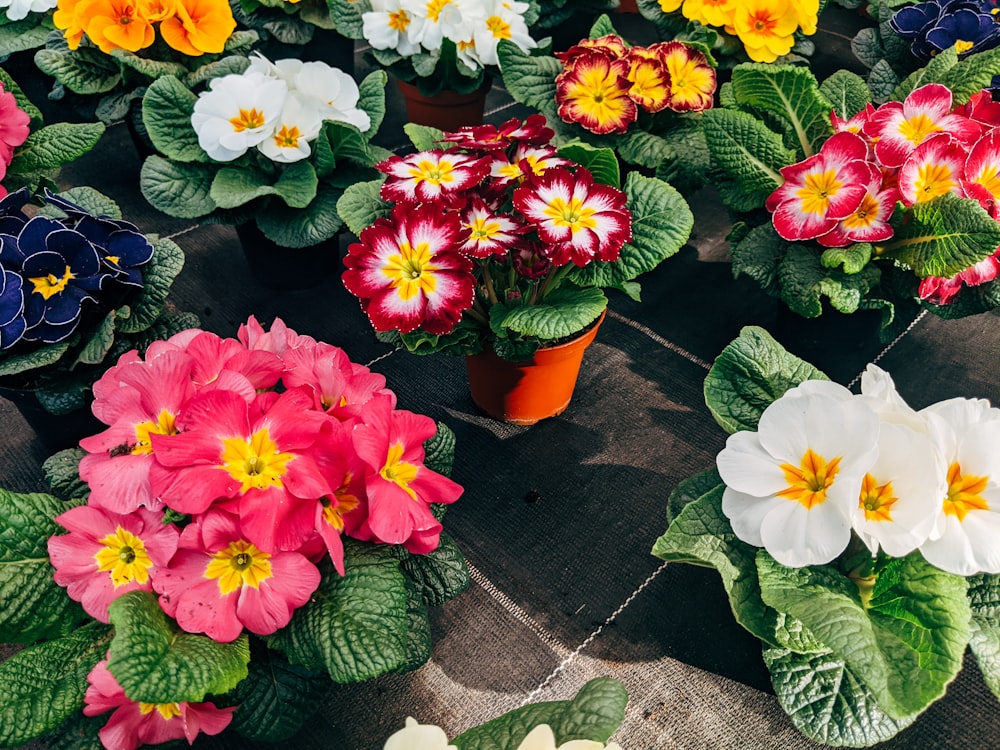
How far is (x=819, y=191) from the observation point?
149cm

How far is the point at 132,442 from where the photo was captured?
1.00 m

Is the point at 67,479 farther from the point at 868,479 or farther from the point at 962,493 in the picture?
the point at 962,493

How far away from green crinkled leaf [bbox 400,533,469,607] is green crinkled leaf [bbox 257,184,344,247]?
835 mm

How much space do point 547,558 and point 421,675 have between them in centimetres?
30

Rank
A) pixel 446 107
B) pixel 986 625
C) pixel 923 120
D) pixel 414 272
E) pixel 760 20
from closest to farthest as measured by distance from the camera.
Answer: pixel 986 625 → pixel 414 272 → pixel 923 120 → pixel 760 20 → pixel 446 107

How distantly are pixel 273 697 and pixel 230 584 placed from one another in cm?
18

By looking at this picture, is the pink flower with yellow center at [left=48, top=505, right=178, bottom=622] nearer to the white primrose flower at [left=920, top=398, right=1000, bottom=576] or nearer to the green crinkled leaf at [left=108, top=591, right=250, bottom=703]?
the green crinkled leaf at [left=108, top=591, right=250, bottom=703]

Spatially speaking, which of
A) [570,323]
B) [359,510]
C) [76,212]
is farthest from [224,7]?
[359,510]

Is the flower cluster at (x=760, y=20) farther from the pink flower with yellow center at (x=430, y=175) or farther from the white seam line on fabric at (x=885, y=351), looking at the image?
the pink flower with yellow center at (x=430, y=175)

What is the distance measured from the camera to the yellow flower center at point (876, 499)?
0.96 m

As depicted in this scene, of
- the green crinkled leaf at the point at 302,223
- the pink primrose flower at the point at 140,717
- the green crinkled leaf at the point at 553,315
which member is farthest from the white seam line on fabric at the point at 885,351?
the pink primrose flower at the point at 140,717

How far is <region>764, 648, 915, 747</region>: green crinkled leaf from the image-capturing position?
1.01 metres

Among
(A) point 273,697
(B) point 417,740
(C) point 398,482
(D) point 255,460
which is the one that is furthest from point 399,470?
(B) point 417,740

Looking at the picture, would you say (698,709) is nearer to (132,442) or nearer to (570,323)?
(570,323)
